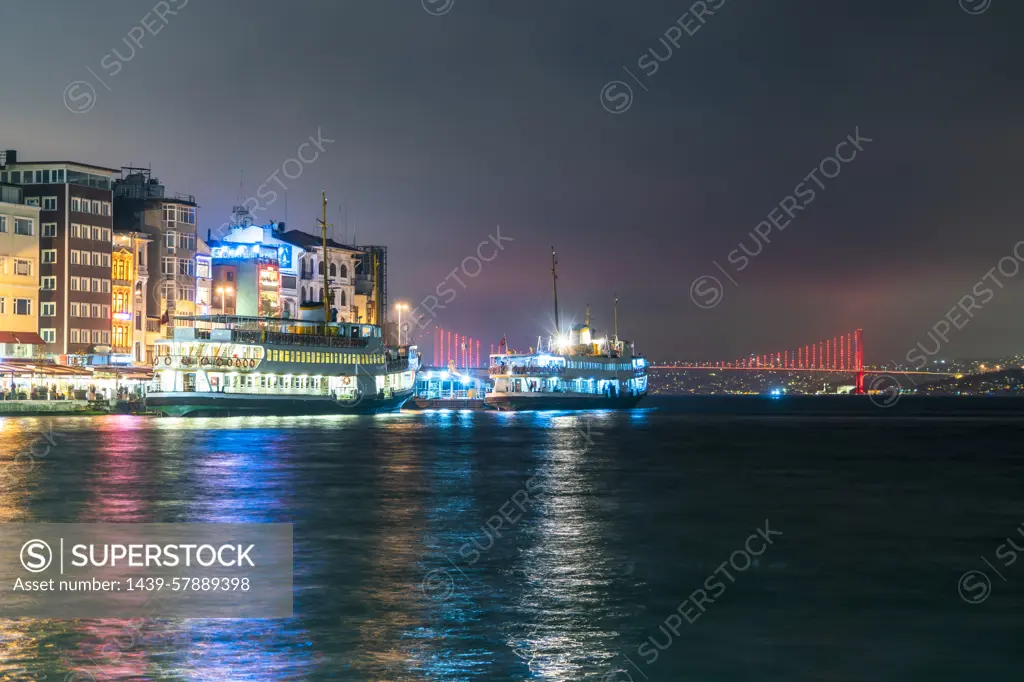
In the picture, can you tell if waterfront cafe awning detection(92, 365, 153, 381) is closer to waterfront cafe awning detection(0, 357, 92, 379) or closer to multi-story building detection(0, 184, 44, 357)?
waterfront cafe awning detection(0, 357, 92, 379)

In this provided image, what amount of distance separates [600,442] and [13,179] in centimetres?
8114

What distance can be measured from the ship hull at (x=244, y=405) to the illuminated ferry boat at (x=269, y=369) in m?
0.09

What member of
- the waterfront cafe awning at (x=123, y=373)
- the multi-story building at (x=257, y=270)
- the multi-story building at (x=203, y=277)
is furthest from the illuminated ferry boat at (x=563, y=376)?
the waterfront cafe awning at (x=123, y=373)

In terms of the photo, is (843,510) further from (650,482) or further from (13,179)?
(13,179)

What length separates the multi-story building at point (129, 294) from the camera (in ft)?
475

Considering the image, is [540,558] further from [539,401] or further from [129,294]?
[539,401]

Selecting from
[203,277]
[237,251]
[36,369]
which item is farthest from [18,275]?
[237,251]

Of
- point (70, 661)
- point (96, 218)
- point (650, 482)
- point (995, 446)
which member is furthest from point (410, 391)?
point (70, 661)

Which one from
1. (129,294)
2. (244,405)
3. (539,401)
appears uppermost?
(129,294)

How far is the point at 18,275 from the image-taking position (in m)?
132

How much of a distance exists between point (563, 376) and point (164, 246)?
53999 mm

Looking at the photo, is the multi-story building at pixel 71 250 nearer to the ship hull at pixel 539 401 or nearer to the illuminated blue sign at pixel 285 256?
the ship hull at pixel 539 401

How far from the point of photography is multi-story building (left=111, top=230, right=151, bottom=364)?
5704 inches

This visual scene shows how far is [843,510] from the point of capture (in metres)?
44.8
